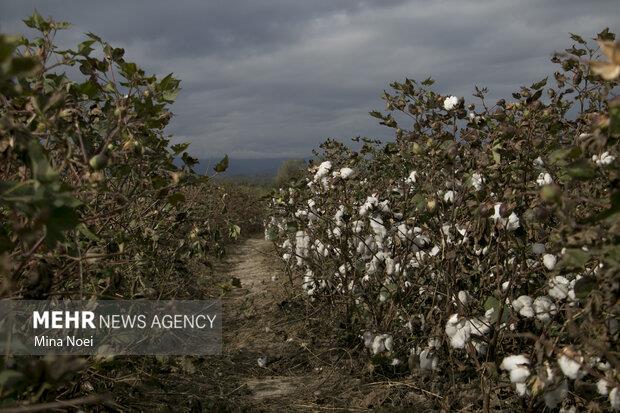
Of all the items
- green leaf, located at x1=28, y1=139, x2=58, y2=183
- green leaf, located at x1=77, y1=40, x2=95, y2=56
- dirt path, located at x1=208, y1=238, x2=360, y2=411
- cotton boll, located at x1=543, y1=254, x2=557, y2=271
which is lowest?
dirt path, located at x1=208, y1=238, x2=360, y2=411

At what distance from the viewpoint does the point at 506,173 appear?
2.43 m

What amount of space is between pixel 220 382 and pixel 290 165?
22552 millimetres

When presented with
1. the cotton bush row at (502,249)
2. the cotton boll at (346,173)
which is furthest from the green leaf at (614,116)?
the cotton boll at (346,173)

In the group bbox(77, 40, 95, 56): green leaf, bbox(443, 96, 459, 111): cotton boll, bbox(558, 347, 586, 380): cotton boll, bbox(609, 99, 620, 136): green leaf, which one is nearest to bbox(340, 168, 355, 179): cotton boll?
bbox(443, 96, 459, 111): cotton boll

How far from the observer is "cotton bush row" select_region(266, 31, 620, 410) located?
1.60m

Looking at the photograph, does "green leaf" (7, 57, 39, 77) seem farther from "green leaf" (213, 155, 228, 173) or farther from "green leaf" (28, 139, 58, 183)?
"green leaf" (213, 155, 228, 173)

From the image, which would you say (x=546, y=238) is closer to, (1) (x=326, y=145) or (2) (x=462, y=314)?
(2) (x=462, y=314)

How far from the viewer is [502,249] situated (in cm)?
264

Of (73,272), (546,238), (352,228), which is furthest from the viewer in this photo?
(352,228)

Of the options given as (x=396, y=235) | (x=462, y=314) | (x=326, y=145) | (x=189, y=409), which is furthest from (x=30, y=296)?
(x=326, y=145)

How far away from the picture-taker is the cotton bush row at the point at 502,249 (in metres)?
1.60

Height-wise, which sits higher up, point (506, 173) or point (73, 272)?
point (506, 173)

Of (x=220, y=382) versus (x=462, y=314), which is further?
(x=220, y=382)

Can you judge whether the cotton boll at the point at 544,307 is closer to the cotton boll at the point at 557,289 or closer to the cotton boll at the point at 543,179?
the cotton boll at the point at 557,289
